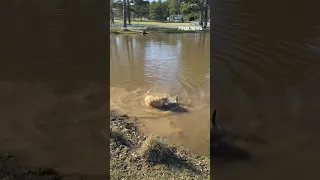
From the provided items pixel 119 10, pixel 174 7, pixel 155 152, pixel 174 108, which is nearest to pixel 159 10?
pixel 174 7

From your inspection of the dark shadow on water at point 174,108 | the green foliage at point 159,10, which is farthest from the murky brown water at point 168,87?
the green foliage at point 159,10

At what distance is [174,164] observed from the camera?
2.37 m

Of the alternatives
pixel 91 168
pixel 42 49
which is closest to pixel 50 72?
pixel 42 49

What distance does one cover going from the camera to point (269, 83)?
0.53 meters

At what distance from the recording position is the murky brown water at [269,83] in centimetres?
50

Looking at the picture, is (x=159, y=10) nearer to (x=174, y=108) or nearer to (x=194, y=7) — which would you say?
(x=194, y=7)

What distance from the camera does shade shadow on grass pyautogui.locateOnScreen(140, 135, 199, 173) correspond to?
237 cm

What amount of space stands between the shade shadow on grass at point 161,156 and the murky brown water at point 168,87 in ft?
1.48

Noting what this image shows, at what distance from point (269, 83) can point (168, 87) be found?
4.91 m

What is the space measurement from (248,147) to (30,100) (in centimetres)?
48

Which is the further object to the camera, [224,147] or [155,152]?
[155,152]

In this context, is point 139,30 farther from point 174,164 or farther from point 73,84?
point 73,84

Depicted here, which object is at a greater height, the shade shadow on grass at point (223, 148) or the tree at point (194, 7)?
the tree at point (194, 7)

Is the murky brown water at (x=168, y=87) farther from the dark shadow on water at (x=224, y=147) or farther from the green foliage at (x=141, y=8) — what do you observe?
the green foliage at (x=141, y=8)
